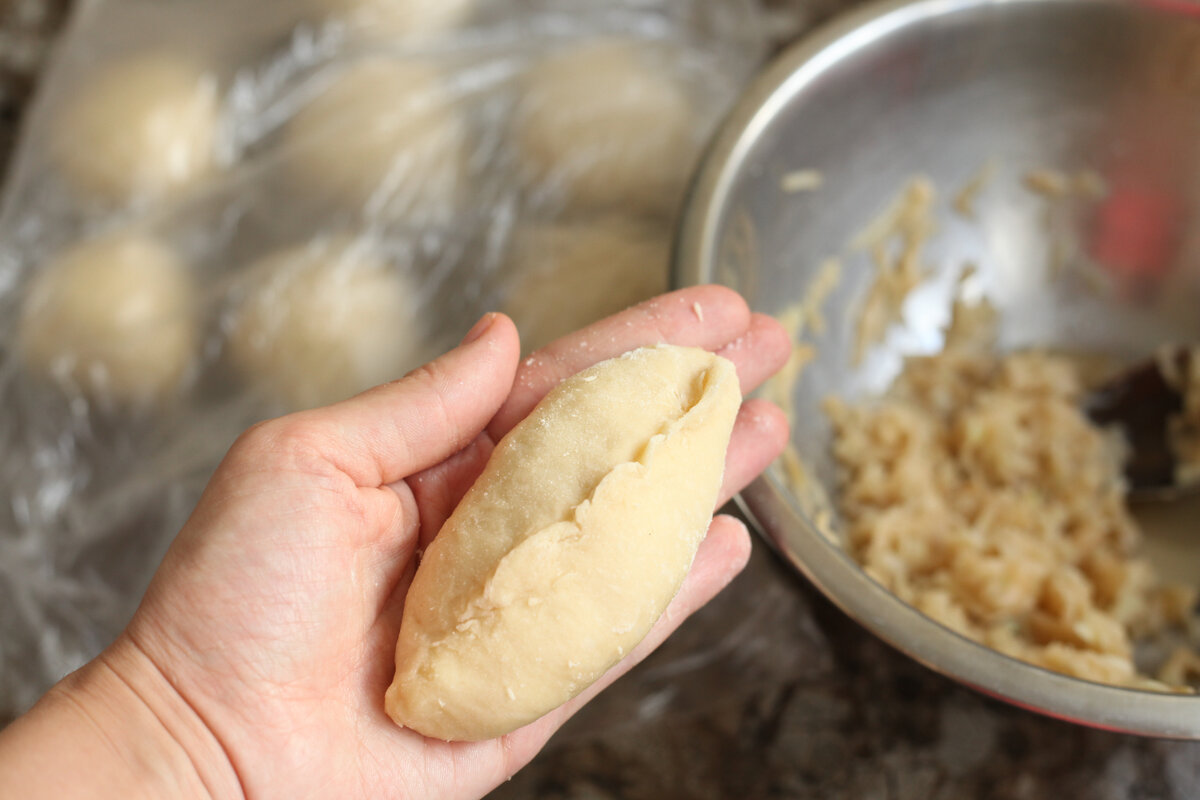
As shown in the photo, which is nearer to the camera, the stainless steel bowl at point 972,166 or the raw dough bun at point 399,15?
the stainless steel bowl at point 972,166

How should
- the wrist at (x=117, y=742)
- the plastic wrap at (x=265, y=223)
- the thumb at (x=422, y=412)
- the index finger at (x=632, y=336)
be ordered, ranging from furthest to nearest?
the plastic wrap at (x=265, y=223)
the index finger at (x=632, y=336)
the thumb at (x=422, y=412)
the wrist at (x=117, y=742)

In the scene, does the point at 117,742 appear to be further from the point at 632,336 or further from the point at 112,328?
the point at 112,328

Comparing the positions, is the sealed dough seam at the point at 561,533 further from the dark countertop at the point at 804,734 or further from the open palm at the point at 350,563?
the dark countertop at the point at 804,734

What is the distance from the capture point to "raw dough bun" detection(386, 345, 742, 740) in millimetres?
886

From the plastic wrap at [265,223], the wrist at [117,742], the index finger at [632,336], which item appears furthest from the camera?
the plastic wrap at [265,223]

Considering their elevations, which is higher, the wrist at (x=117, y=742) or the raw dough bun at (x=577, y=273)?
the wrist at (x=117, y=742)

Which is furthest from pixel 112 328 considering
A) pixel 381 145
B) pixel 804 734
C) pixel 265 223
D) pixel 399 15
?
pixel 804 734

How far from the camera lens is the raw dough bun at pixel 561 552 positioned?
34.9 inches

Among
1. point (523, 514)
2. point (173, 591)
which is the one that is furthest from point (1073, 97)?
point (173, 591)

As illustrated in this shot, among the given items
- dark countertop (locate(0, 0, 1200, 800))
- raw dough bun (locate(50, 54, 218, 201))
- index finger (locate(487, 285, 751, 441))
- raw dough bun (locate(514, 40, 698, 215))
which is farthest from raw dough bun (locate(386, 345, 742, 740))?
raw dough bun (locate(50, 54, 218, 201))

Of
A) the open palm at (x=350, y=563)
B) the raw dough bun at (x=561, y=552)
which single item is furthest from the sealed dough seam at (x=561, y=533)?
the open palm at (x=350, y=563)

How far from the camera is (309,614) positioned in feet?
2.91

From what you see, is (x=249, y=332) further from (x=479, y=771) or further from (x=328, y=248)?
(x=479, y=771)

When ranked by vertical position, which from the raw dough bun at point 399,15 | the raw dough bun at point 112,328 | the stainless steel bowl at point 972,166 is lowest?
the stainless steel bowl at point 972,166
